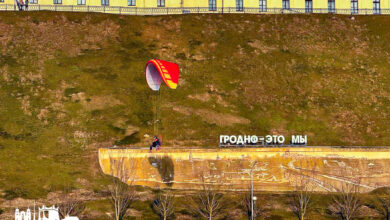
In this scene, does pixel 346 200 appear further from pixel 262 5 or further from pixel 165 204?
pixel 262 5

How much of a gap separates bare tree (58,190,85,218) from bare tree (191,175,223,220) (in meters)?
14.9

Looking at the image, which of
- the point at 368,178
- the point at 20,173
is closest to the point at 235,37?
the point at 368,178

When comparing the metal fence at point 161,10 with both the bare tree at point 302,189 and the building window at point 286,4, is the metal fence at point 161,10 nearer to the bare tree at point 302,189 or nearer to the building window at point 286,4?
the building window at point 286,4

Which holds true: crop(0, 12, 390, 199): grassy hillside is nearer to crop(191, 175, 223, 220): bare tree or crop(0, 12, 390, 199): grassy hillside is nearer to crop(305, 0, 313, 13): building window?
crop(305, 0, 313, 13): building window

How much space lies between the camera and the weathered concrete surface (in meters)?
86.4

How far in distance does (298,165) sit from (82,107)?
3638 centimetres

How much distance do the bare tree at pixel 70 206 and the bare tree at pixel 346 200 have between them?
109 feet

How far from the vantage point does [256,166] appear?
88875mm

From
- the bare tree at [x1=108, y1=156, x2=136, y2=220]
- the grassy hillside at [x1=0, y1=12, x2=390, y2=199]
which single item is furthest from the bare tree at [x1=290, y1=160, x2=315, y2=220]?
the bare tree at [x1=108, y1=156, x2=136, y2=220]

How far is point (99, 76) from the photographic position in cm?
10706

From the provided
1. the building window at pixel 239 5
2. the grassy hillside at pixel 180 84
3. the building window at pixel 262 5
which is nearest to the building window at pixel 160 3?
the grassy hillside at pixel 180 84

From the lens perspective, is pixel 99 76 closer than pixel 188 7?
Yes

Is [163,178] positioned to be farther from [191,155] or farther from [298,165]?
[298,165]

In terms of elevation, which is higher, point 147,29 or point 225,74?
point 147,29
